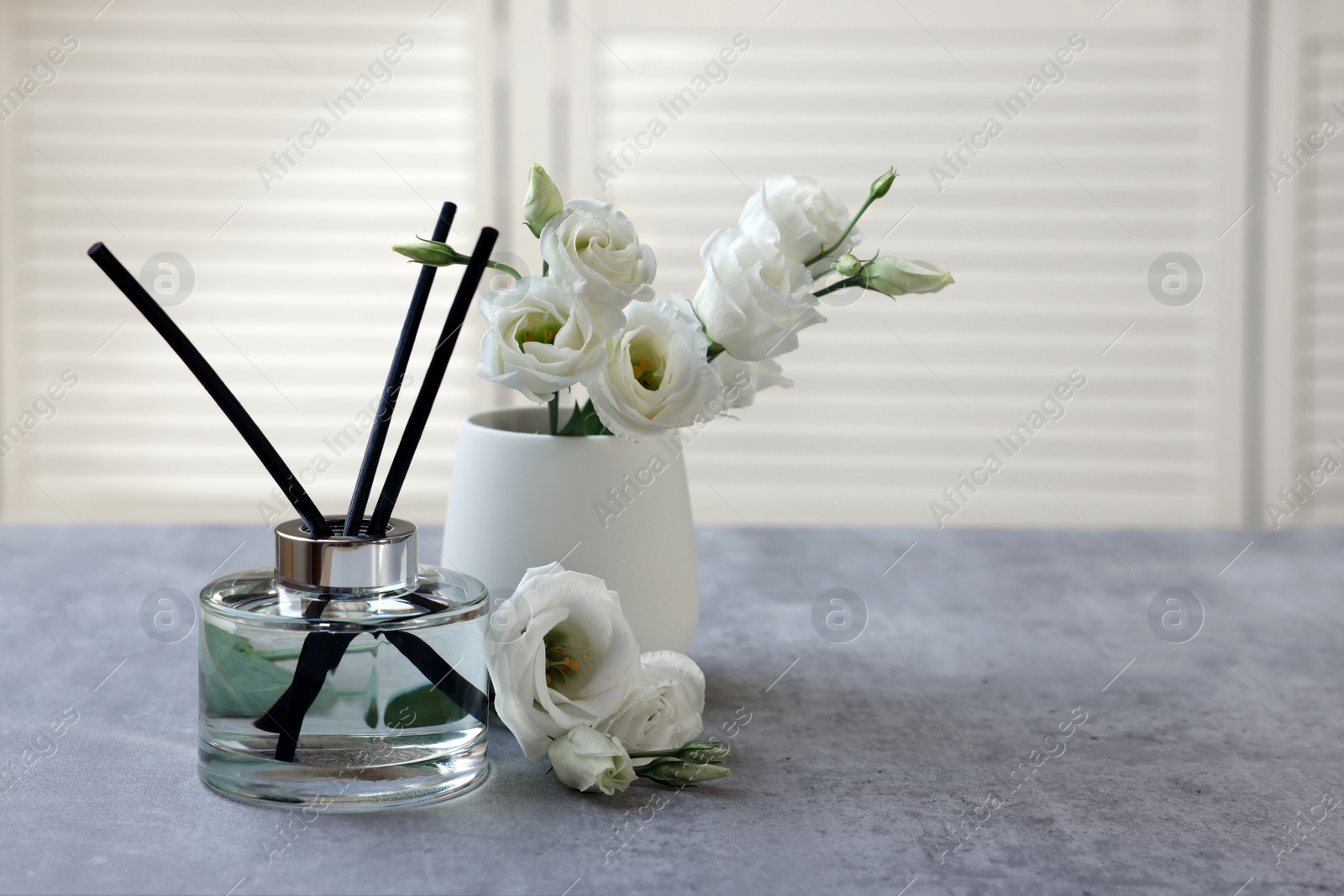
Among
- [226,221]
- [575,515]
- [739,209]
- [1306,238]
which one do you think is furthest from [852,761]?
[1306,238]

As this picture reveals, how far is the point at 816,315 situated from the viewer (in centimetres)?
63

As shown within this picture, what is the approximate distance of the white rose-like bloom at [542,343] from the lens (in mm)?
573

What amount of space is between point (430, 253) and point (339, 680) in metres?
0.22

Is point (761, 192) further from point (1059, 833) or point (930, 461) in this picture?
point (930, 461)

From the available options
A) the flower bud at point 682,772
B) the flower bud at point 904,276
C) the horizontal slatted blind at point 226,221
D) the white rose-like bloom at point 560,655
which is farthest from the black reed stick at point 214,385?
the horizontal slatted blind at point 226,221

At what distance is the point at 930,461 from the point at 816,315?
1.95 m

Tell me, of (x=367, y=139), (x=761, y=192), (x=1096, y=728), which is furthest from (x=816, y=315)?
(x=367, y=139)

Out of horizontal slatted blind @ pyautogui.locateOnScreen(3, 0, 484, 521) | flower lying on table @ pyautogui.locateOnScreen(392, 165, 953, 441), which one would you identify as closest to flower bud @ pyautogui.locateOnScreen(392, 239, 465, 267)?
flower lying on table @ pyautogui.locateOnScreen(392, 165, 953, 441)

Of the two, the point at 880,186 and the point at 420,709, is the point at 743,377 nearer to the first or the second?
the point at 880,186

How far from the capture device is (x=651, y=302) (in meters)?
0.63

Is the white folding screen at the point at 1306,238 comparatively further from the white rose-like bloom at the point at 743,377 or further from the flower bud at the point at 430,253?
the flower bud at the point at 430,253

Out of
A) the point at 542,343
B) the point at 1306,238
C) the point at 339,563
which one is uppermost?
the point at 1306,238

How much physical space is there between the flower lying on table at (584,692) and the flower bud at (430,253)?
0.57 feet

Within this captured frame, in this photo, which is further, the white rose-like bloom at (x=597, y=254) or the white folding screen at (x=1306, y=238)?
the white folding screen at (x=1306, y=238)
